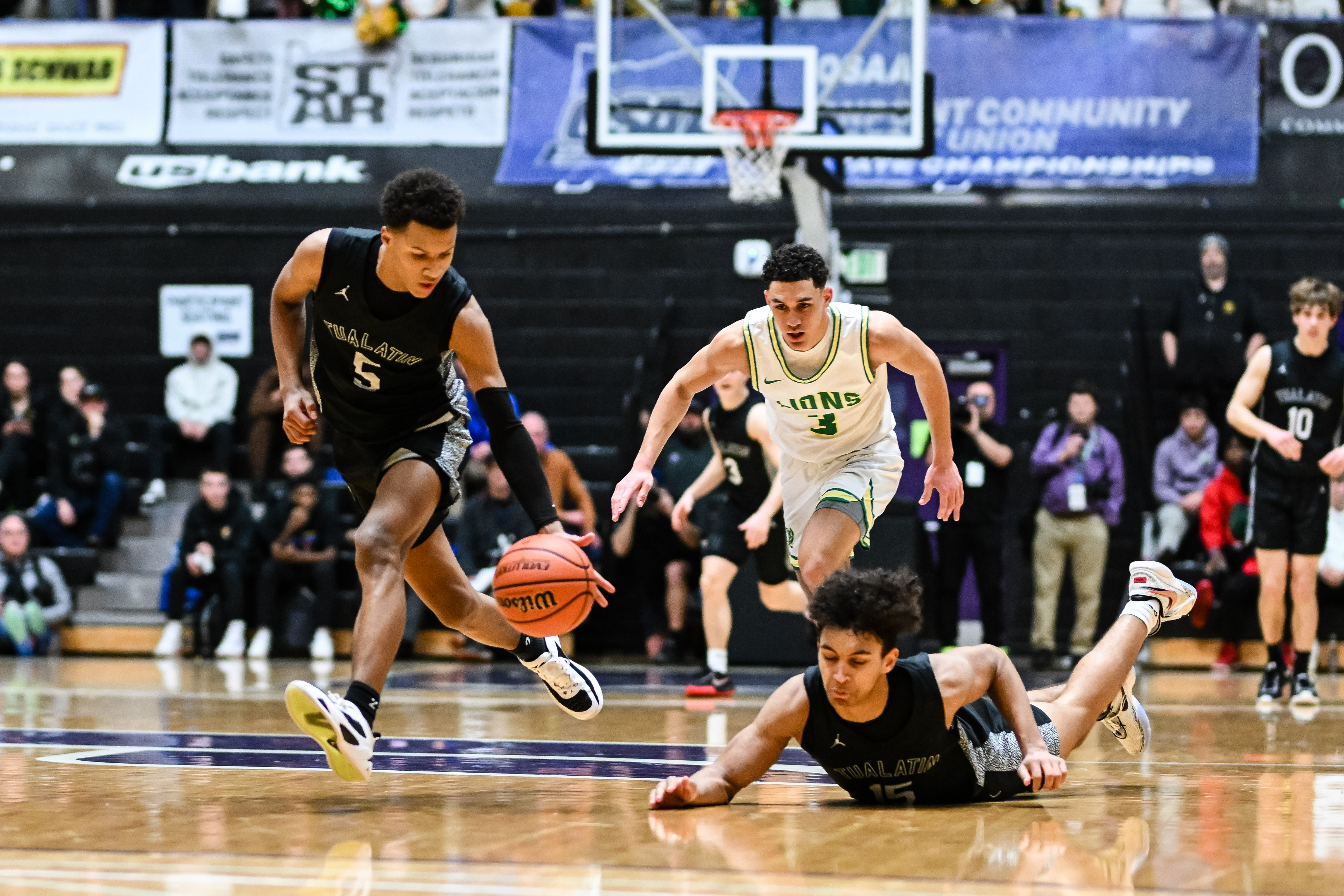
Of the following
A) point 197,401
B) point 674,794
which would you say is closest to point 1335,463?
point 674,794

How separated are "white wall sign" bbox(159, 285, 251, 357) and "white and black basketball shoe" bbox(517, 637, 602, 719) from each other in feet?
29.2

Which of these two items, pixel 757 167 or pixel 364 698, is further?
pixel 757 167

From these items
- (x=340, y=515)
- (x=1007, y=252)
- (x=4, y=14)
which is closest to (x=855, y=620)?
(x=340, y=515)

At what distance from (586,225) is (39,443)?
475 centimetres

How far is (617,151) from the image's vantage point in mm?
9758

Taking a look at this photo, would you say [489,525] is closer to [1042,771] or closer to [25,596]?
[25,596]

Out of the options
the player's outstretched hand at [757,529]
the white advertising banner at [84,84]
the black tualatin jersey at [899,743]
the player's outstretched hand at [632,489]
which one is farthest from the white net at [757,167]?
the white advertising banner at [84,84]

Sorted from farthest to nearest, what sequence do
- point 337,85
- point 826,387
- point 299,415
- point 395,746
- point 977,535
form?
point 337,85
point 977,535
point 395,746
point 826,387
point 299,415

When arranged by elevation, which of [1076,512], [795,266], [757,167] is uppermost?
[757,167]

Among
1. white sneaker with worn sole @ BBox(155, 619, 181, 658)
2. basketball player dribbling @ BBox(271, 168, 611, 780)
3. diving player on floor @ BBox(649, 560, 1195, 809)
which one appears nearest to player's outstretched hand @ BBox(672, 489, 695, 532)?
basketball player dribbling @ BBox(271, 168, 611, 780)

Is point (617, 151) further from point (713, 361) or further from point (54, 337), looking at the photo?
point (54, 337)

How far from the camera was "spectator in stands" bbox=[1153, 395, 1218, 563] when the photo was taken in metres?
11.2

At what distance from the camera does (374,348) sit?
4.75 meters

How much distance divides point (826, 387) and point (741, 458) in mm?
3141
